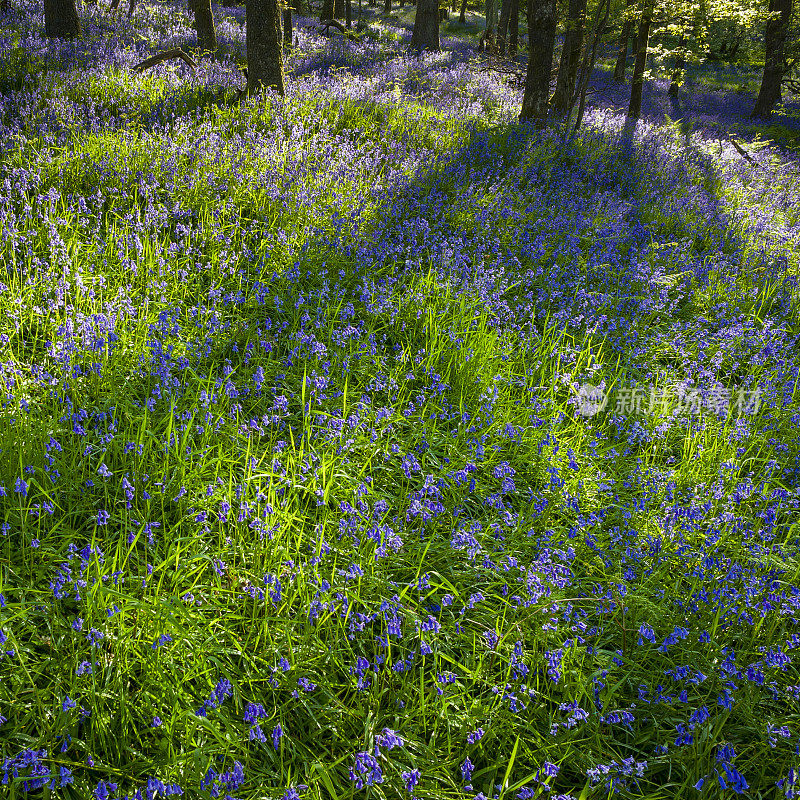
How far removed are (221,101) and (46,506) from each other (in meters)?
7.52

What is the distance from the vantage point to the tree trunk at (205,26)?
11.8 meters

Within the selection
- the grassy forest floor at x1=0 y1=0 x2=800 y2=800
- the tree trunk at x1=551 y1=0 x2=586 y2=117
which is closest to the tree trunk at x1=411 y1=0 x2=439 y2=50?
the tree trunk at x1=551 y1=0 x2=586 y2=117

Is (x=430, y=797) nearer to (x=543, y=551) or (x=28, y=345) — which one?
(x=543, y=551)

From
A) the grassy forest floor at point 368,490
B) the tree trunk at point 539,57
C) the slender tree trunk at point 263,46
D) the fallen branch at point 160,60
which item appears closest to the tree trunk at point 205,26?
the fallen branch at point 160,60

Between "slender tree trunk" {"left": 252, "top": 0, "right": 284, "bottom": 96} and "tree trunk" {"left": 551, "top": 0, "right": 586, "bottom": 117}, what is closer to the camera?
"slender tree trunk" {"left": 252, "top": 0, "right": 284, "bottom": 96}

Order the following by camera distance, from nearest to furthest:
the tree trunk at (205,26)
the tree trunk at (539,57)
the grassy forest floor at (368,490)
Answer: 1. the grassy forest floor at (368,490)
2. the tree trunk at (539,57)
3. the tree trunk at (205,26)

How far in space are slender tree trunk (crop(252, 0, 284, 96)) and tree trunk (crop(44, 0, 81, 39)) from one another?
16.3 feet

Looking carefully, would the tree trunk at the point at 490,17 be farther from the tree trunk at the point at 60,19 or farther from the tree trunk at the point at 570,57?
the tree trunk at the point at 60,19

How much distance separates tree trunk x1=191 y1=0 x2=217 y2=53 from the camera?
38.7 feet

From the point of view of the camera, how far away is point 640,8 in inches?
461

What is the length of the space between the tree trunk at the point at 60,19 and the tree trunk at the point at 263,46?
16.3ft

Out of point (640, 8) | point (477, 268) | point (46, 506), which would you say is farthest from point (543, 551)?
point (640, 8)

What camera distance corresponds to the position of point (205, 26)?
12133 mm

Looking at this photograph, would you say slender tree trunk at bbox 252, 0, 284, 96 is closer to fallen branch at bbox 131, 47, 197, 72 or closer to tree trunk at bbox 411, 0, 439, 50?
fallen branch at bbox 131, 47, 197, 72
